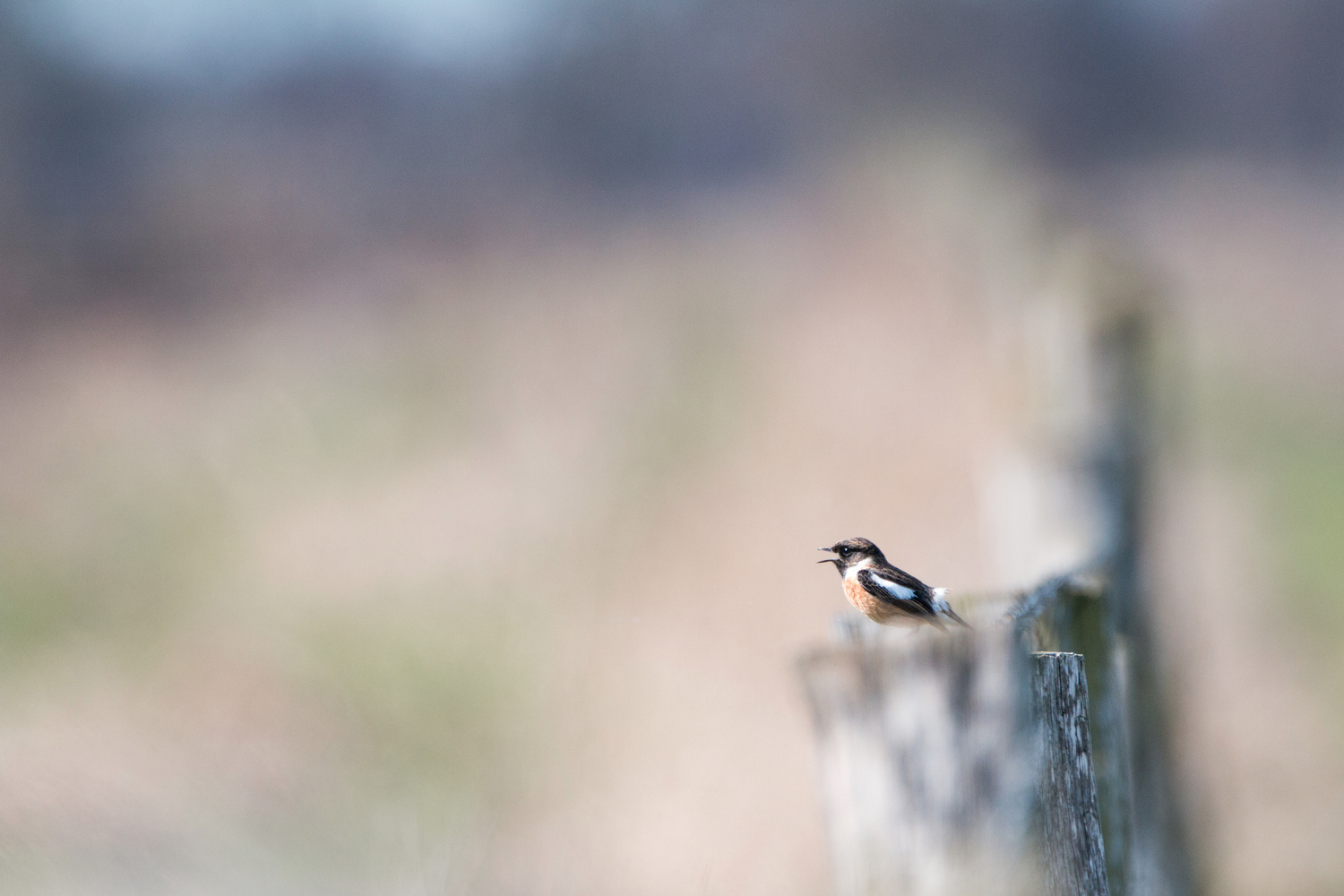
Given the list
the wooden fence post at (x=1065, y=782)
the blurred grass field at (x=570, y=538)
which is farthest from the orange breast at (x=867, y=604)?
the blurred grass field at (x=570, y=538)

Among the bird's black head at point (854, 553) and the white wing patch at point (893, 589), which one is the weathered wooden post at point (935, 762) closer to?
the white wing patch at point (893, 589)

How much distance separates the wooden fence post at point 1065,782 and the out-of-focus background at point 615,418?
2.10ft

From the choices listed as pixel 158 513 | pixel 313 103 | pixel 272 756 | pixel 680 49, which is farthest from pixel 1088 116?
pixel 272 756

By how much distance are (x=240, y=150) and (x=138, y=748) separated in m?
11.0

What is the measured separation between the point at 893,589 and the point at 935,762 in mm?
846

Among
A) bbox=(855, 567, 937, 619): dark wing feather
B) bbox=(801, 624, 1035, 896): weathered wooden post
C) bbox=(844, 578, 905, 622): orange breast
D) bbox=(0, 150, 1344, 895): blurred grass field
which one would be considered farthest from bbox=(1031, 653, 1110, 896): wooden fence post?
bbox=(0, 150, 1344, 895): blurred grass field

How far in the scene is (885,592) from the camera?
2.24 m

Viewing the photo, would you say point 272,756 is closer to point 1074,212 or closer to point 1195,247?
point 1074,212

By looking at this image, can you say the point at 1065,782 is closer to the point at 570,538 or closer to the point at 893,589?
the point at 893,589

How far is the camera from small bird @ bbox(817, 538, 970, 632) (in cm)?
209

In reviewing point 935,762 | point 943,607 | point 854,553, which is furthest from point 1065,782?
point 854,553

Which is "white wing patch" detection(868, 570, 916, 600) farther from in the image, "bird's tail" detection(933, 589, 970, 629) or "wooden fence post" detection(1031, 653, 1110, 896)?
"wooden fence post" detection(1031, 653, 1110, 896)

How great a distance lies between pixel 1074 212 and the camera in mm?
13750

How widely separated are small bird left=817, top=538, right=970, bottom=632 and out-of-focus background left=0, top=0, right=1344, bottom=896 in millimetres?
180
